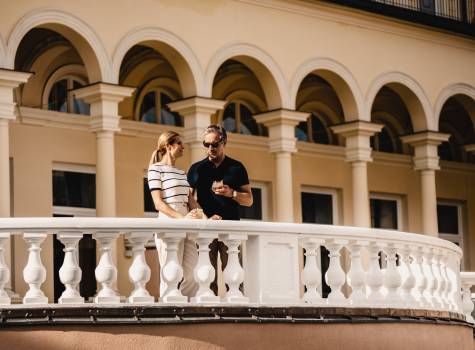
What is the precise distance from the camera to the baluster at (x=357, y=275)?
1115 cm

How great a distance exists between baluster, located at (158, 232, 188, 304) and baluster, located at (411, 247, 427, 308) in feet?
8.82

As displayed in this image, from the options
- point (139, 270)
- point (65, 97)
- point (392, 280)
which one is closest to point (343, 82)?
point (65, 97)

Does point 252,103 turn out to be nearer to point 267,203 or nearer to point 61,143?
point 267,203

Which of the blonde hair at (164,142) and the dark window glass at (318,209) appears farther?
the dark window glass at (318,209)

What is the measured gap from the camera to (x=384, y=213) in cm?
2727

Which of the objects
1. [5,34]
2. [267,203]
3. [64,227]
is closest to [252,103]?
[267,203]

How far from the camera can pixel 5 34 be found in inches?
703

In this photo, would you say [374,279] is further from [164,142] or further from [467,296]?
[467,296]

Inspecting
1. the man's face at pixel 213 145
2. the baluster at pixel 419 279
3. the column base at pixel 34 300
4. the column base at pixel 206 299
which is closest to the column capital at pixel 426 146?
the baluster at pixel 419 279

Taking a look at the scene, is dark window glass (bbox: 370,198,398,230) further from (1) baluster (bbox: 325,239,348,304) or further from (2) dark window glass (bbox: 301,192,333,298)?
(1) baluster (bbox: 325,239,348,304)

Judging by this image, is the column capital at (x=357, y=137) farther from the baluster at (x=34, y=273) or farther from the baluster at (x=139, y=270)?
the baluster at (x=34, y=273)

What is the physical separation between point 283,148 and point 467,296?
7.51 metres

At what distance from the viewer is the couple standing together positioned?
438 inches

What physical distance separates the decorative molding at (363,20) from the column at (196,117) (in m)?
2.01
